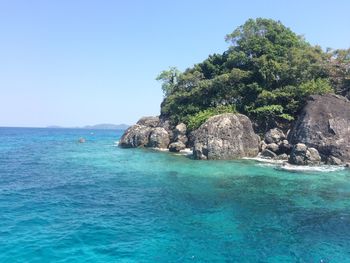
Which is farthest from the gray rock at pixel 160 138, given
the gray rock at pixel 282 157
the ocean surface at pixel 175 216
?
the ocean surface at pixel 175 216

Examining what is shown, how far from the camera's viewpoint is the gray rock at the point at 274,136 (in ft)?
140

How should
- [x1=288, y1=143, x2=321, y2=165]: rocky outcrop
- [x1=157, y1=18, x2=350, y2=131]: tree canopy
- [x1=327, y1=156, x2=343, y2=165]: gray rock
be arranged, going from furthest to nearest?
[x1=157, y1=18, x2=350, y2=131]: tree canopy
[x1=327, y1=156, x2=343, y2=165]: gray rock
[x1=288, y1=143, x2=321, y2=165]: rocky outcrop

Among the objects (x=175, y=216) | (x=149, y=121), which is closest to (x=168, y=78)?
(x=149, y=121)

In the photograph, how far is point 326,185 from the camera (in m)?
25.4

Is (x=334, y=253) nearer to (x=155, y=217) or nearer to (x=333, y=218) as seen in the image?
(x=333, y=218)

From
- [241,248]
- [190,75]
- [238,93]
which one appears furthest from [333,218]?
[190,75]

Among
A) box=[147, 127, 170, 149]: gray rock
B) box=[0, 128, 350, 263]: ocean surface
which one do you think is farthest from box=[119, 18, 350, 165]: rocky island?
box=[0, 128, 350, 263]: ocean surface

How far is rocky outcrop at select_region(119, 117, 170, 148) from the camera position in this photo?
53.3 metres

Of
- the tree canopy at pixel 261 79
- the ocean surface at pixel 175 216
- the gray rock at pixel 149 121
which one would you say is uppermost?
the tree canopy at pixel 261 79

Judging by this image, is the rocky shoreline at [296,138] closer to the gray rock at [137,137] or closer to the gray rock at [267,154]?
the gray rock at [267,154]

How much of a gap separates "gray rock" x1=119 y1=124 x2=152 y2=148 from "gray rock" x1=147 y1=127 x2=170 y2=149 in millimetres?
3287

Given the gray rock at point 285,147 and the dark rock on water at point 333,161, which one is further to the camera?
the gray rock at point 285,147

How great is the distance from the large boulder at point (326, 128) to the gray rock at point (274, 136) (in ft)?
5.71

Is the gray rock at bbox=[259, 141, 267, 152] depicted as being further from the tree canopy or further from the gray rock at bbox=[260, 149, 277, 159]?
the tree canopy
